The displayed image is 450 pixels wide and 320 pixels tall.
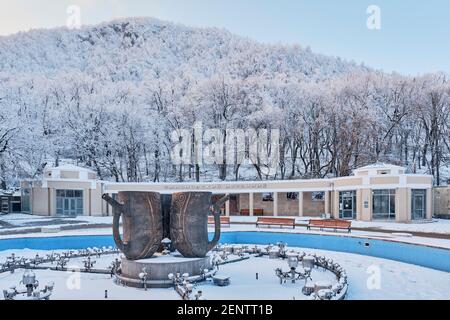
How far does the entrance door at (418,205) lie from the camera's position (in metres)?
28.9

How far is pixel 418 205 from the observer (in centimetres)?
2912

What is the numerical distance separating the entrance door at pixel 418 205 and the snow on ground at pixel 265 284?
14410 millimetres

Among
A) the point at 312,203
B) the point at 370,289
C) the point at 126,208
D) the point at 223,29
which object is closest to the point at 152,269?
the point at 126,208

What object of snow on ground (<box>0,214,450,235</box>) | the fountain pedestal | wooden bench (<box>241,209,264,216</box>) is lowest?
wooden bench (<box>241,209,264,216</box>)

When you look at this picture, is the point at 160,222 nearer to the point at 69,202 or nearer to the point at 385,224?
the point at 385,224

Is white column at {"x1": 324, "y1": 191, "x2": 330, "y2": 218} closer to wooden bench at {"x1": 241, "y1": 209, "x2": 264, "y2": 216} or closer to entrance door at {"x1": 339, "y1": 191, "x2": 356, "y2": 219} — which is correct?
entrance door at {"x1": 339, "y1": 191, "x2": 356, "y2": 219}

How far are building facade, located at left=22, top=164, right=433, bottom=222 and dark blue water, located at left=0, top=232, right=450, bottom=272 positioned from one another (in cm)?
1081

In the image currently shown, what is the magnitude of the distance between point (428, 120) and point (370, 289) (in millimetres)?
41398

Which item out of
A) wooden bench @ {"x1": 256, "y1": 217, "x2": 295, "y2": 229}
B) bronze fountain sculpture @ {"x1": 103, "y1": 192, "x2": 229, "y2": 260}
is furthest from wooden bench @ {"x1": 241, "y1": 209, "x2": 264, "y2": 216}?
bronze fountain sculpture @ {"x1": 103, "y1": 192, "x2": 229, "y2": 260}

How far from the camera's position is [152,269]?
39.1ft

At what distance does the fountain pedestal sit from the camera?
11.8 m

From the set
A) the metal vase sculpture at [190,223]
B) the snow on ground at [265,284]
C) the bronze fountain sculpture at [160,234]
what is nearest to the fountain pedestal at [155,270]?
the bronze fountain sculpture at [160,234]

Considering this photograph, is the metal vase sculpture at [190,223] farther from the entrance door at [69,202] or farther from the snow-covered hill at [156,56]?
the snow-covered hill at [156,56]
